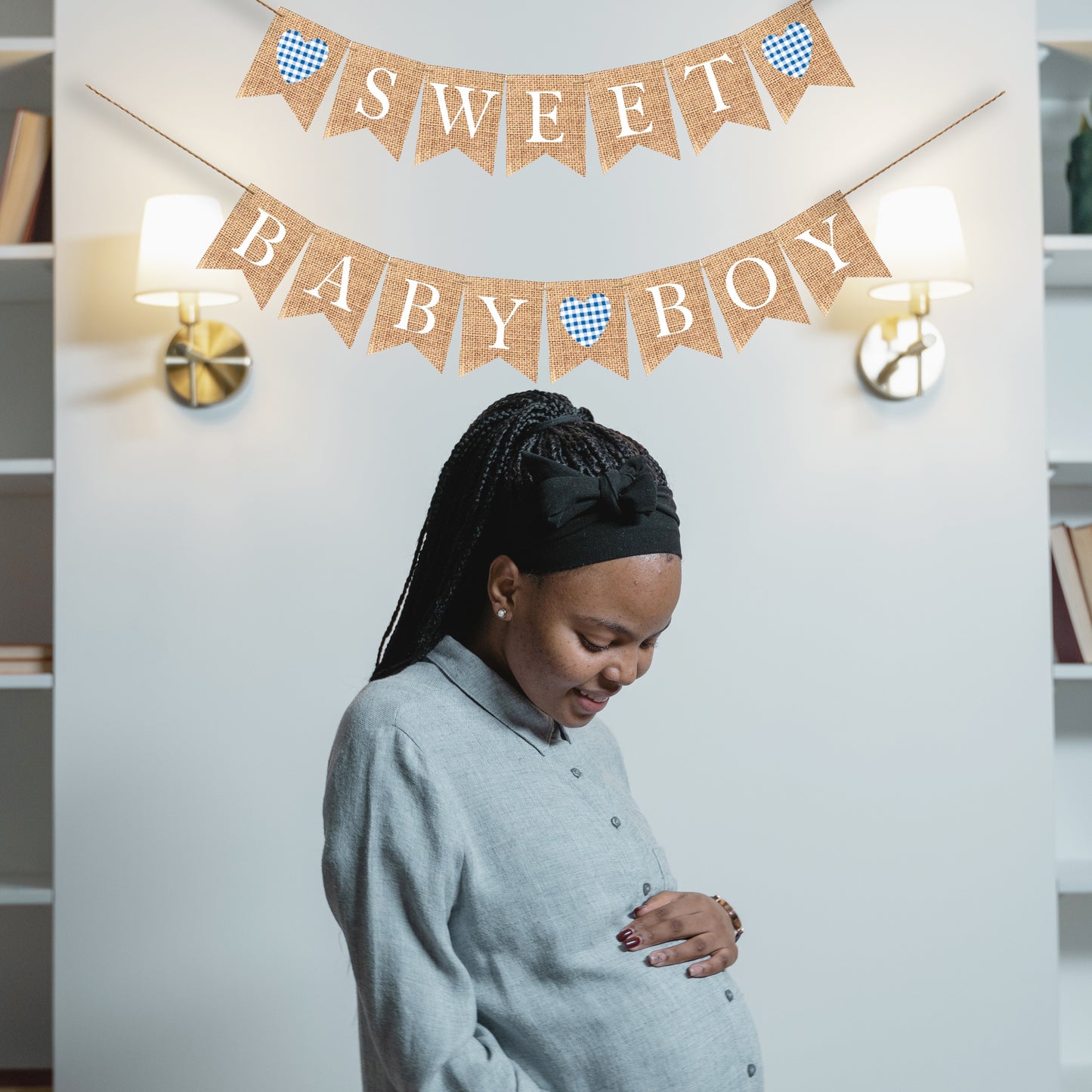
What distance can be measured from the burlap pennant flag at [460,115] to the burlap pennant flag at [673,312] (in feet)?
1.00

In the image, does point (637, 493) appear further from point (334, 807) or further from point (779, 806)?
point (779, 806)

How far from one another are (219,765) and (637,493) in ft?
3.68

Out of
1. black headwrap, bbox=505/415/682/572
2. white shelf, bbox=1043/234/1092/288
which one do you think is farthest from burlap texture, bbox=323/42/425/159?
Answer: white shelf, bbox=1043/234/1092/288

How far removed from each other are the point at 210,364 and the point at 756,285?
0.88m

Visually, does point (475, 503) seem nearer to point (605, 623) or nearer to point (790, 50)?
point (605, 623)

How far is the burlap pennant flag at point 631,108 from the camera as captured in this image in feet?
5.94

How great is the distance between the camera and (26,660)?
1.91m

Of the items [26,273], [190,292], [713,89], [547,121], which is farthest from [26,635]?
[713,89]

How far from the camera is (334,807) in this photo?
40.1 inches

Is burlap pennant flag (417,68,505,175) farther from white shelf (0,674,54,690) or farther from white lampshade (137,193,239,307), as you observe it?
white shelf (0,674,54,690)

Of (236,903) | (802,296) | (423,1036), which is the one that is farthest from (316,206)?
(423,1036)

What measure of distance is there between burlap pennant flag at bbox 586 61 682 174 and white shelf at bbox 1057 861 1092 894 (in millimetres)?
1341

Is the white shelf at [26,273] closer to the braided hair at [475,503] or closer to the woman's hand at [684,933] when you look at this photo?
the braided hair at [475,503]

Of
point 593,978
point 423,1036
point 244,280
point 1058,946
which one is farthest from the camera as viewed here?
point 1058,946
